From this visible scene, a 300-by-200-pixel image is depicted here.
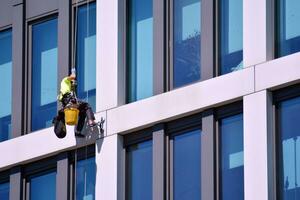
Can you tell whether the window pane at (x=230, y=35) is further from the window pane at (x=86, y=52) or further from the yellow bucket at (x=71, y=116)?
the window pane at (x=86, y=52)

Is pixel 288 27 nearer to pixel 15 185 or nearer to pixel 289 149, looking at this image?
pixel 289 149

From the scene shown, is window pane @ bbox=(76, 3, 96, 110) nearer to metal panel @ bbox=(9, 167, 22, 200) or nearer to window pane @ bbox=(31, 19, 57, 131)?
window pane @ bbox=(31, 19, 57, 131)

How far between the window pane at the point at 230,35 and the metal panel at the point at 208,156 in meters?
1.17

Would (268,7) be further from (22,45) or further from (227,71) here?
(22,45)

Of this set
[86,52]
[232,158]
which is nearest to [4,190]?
[86,52]

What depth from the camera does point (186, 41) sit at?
4594 centimetres

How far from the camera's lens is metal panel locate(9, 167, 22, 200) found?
48.0 metres

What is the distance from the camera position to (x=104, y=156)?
152 feet

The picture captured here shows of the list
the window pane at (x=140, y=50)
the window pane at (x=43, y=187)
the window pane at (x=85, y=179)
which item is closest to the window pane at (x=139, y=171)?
the window pane at (x=85, y=179)

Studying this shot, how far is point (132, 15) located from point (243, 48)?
3.68 m

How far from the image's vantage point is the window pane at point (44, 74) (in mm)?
48406

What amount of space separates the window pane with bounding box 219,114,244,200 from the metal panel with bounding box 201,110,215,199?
0.20 m

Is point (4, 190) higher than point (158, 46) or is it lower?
lower

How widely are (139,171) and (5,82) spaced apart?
205 inches
